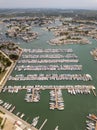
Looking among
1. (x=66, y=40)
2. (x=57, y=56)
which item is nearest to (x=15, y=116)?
(x=57, y=56)

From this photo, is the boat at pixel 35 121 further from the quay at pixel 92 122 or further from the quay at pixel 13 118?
the quay at pixel 92 122

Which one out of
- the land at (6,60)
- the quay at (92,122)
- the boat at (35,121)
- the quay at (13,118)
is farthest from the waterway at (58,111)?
the land at (6,60)

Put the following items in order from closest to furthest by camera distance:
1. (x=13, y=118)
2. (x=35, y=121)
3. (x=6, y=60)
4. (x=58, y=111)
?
(x=35, y=121) → (x=13, y=118) → (x=58, y=111) → (x=6, y=60)

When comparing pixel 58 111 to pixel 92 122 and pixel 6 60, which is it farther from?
pixel 6 60

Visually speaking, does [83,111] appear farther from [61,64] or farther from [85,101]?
[61,64]

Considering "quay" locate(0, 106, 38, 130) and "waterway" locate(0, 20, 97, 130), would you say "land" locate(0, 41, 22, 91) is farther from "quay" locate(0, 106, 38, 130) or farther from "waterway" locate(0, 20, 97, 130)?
"quay" locate(0, 106, 38, 130)

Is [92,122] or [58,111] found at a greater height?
[92,122]

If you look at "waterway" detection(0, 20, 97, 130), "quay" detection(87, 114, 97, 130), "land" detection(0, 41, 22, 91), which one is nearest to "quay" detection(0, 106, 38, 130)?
"waterway" detection(0, 20, 97, 130)

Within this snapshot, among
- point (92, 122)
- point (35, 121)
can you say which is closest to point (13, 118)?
point (35, 121)

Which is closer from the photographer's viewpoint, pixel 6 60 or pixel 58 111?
pixel 58 111

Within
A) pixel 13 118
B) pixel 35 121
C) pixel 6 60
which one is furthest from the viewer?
pixel 6 60

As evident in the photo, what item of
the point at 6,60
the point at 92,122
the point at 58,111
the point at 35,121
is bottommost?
the point at 58,111
